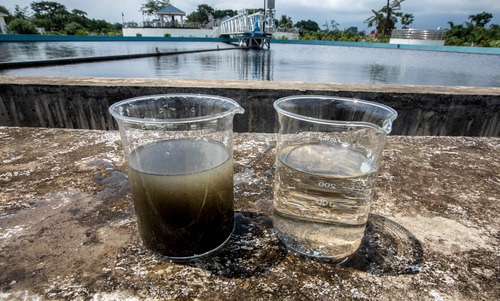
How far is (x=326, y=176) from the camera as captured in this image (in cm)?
77

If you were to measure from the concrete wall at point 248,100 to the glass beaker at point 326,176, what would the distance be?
1997 mm

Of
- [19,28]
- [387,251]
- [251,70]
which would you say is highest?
A: [19,28]

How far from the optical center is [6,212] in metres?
1.02

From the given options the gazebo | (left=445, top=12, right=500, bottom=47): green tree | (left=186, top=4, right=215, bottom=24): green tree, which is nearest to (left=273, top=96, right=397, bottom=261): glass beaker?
(left=445, top=12, right=500, bottom=47): green tree

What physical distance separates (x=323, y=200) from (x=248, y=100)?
7.39ft

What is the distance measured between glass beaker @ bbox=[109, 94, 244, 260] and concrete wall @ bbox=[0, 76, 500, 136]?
2.09 meters

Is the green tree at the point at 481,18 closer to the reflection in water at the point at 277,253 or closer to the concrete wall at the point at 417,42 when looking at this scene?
the concrete wall at the point at 417,42

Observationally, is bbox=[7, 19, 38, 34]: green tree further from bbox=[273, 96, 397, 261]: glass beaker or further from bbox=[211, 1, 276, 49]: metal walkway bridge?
bbox=[273, 96, 397, 261]: glass beaker

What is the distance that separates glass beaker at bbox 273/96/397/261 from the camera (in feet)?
2.49

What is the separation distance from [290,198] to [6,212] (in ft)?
3.38

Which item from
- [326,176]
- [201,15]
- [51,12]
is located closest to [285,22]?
[201,15]

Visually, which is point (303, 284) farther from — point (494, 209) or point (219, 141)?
point (494, 209)

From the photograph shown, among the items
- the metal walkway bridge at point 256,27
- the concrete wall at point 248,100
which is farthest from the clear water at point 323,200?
the metal walkway bridge at point 256,27

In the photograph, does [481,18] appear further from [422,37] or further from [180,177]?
[180,177]
